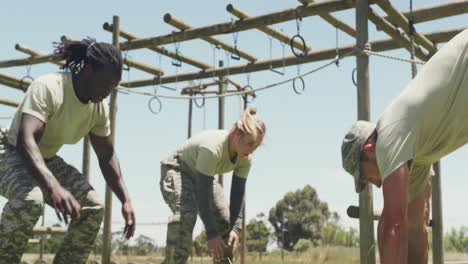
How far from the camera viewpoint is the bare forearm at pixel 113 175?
193 inches

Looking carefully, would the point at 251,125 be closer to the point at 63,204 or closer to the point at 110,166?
the point at 110,166

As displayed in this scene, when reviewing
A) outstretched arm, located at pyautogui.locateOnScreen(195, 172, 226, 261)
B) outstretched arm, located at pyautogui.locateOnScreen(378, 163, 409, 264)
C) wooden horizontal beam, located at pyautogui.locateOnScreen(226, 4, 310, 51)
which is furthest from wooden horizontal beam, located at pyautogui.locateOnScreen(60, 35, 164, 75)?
outstretched arm, located at pyautogui.locateOnScreen(378, 163, 409, 264)

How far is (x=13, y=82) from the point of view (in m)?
12.4

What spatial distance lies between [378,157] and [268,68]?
23.2 feet

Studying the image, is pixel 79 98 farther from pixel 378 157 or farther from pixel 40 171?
pixel 378 157

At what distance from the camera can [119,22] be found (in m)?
9.55

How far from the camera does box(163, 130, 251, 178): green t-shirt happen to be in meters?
5.64

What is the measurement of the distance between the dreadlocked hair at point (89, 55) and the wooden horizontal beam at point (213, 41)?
4658 mm

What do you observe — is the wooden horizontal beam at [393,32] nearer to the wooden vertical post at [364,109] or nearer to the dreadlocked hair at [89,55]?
the wooden vertical post at [364,109]

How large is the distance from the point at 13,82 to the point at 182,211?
7585mm

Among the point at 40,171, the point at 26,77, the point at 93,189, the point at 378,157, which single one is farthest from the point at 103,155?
the point at 26,77

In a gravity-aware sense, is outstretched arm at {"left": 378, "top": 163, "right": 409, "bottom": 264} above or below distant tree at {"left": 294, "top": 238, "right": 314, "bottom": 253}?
below

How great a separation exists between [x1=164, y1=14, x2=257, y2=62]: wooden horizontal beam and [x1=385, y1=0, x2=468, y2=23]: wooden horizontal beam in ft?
9.17

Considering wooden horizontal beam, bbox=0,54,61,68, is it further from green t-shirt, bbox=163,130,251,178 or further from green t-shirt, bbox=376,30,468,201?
green t-shirt, bbox=376,30,468,201
